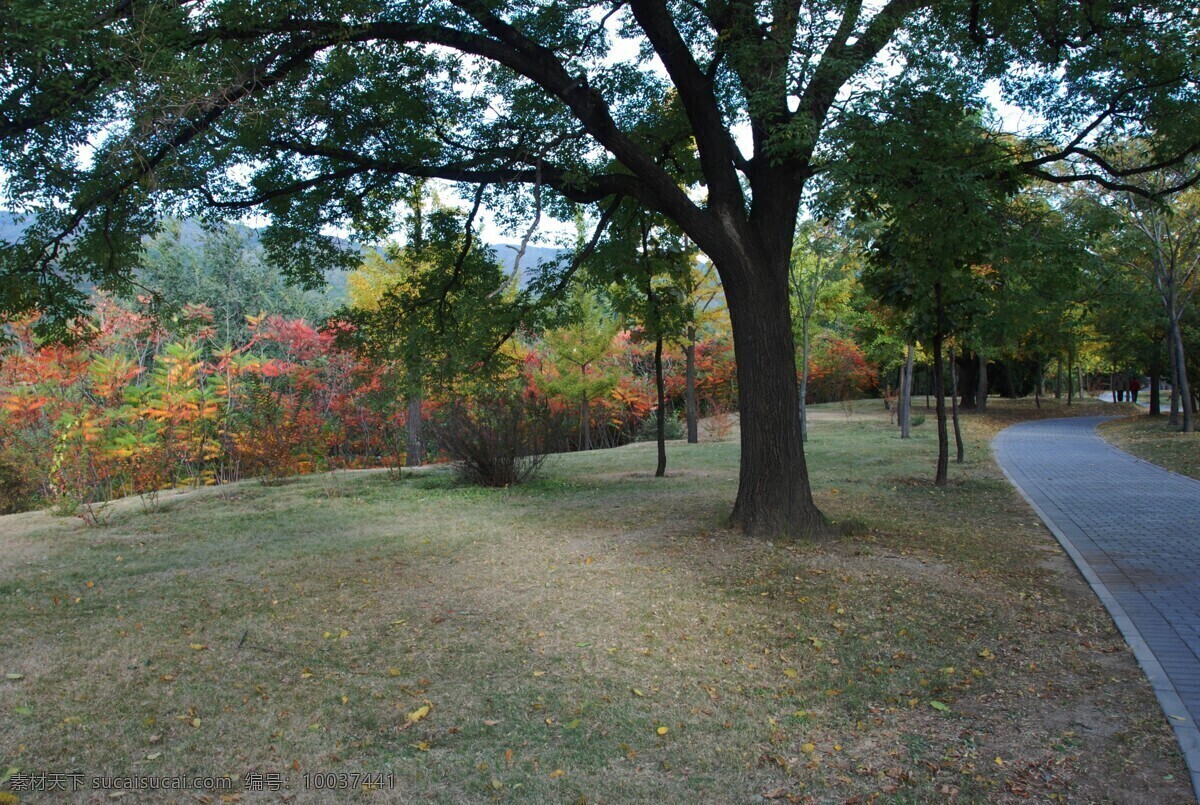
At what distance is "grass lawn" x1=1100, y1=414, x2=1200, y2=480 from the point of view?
45.6 ft

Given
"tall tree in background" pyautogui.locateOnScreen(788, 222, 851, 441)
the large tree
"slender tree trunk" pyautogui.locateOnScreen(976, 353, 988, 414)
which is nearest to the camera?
the large tree

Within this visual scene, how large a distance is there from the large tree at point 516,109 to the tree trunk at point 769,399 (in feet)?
0.07

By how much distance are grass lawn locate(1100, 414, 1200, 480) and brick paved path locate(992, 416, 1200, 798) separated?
469 mm

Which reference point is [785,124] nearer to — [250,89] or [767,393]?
[767,393]

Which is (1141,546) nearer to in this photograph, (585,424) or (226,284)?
(585,424)

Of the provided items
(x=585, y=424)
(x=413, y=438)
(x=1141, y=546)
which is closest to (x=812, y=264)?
(x=585, y=424)

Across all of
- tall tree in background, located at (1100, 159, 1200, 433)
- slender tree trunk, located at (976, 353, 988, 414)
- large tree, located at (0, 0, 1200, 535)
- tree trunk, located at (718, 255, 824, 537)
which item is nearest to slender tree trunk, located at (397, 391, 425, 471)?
large tree, located at (0, 0, 1200, 535)

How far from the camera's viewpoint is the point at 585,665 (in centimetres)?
432

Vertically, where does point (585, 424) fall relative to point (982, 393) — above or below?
below

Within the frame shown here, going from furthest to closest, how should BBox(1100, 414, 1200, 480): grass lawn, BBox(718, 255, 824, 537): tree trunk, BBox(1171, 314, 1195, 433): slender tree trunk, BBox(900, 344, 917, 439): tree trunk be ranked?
BBox(1171, 314, 1195, 433): slender tree trunk
BBox(900, 344, 917, 439): tree trunk
BBox(1100, 414, 1200, 480): grass lawn
BBox(718, 255, 824, 537): tree trunk

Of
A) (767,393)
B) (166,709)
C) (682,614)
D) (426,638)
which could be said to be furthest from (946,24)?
(166,709)

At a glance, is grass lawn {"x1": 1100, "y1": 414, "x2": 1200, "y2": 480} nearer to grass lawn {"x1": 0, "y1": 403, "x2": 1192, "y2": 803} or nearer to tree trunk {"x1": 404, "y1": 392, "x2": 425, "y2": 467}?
grass lawn {"x1": 0, "y1": 403, "x2": 1192, "y2": 803}

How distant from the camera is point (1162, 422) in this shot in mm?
24672

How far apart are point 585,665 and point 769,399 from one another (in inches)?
153
